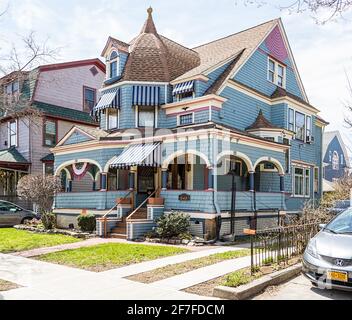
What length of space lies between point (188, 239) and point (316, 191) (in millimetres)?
16115

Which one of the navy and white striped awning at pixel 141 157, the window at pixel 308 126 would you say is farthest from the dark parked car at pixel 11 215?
the window at pixel 308 126

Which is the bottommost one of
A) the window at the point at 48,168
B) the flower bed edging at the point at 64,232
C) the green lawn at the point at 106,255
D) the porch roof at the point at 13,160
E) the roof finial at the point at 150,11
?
the flower bed edging at the point at 64,232

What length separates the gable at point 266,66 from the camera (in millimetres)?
22328

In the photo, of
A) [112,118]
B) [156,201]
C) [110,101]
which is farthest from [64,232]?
[110,101]

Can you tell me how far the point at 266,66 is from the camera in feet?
78.5

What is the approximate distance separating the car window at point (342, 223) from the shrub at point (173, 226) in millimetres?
7453

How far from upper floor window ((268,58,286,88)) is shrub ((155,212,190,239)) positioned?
507 inches

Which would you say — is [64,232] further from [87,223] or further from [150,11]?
[150,11]

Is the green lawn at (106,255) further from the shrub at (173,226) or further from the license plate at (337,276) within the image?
the license plate at (337,276)

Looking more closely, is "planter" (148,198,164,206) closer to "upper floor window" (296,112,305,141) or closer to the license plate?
the license plate

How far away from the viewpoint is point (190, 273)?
29.9ft

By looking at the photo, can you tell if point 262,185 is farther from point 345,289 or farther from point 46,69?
point 46,69

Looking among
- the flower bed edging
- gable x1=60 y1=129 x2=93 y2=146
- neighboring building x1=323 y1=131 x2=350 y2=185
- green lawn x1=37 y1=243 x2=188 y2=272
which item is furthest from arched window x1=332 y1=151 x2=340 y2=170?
green lawn x1=37 y1=243 x2=188 y2=272
